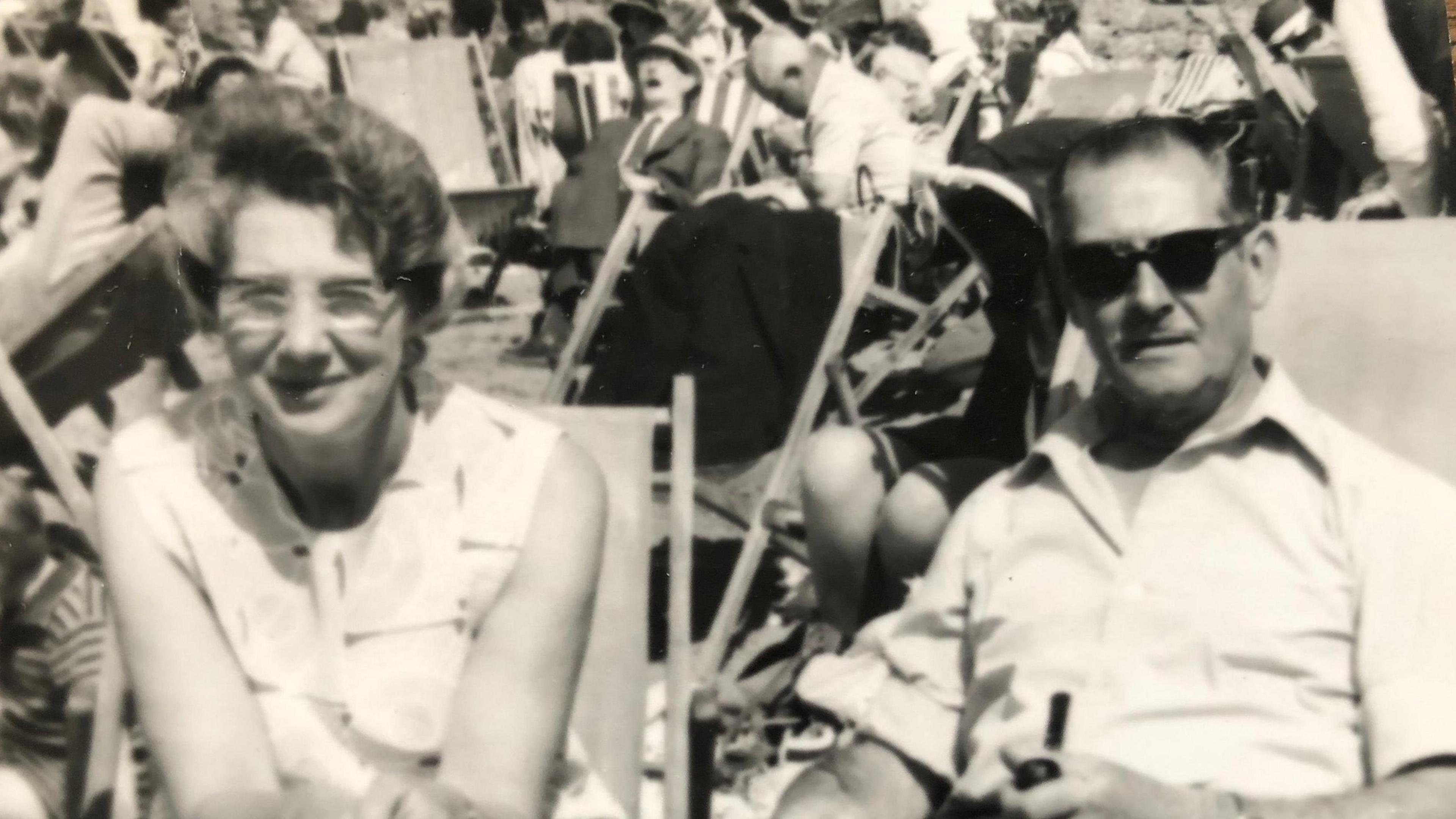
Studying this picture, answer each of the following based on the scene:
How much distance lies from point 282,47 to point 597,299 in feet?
2.41

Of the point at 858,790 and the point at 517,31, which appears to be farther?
the point at 517,31

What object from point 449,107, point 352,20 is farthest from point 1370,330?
point 352,20

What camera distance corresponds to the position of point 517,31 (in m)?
2.47

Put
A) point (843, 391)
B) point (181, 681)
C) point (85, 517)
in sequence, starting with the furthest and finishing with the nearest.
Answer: point (843, 391) → point (85, 517) → point (181, 681)

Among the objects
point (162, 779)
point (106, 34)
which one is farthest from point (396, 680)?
point (106, 34)

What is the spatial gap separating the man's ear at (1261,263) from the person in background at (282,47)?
131cm

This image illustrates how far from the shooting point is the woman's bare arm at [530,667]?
1.78 metres

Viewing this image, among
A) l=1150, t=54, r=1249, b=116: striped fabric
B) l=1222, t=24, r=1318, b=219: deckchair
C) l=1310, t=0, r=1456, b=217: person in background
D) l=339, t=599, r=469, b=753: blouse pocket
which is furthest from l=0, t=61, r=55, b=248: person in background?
l=1310, t=0, r=1456, b=217: person in background

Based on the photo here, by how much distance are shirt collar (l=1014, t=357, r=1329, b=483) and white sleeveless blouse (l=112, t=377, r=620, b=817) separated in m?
0.65

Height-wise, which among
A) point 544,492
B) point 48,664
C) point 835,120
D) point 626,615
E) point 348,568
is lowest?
point 48,664

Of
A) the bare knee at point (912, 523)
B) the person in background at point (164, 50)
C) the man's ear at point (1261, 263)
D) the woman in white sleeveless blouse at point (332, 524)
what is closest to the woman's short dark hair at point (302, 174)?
the woman in white sleeveless blouse at point (332, 524)

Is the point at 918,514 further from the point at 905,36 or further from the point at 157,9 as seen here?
the point at 157,9

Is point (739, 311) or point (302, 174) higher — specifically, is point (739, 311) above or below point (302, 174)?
below

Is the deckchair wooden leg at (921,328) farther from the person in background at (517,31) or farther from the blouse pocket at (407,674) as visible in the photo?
the blouse pocket at (407,674)
